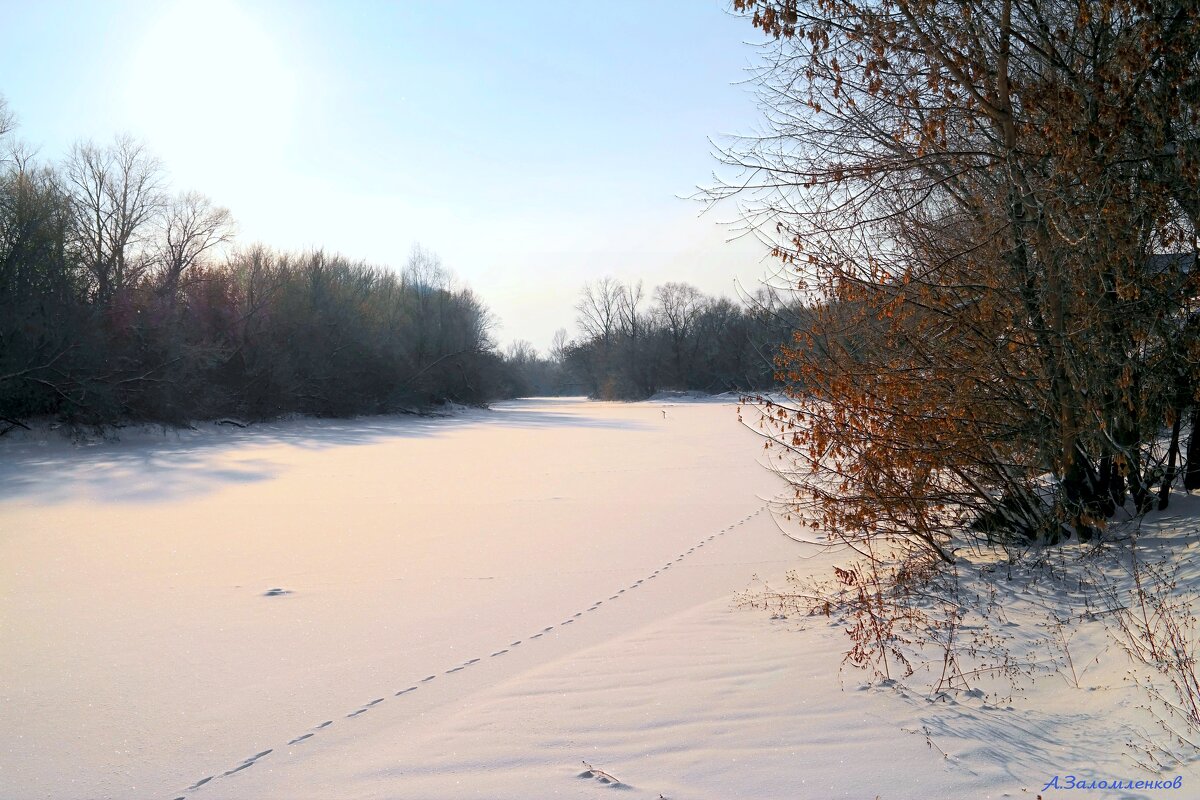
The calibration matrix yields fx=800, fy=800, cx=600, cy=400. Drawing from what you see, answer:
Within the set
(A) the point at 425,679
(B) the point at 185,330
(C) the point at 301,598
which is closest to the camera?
(A) the point at 425,679

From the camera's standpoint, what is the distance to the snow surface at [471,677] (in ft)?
12.4

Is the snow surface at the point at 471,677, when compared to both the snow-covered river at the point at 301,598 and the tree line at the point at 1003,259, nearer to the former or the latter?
the snow-covered river at the point at 301,598

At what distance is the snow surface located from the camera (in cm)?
377

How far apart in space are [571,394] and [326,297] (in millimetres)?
89735

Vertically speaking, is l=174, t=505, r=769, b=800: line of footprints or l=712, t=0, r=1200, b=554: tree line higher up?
l=712, t=0, r=1200, b=554: tree line

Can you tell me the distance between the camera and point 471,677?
5359mm

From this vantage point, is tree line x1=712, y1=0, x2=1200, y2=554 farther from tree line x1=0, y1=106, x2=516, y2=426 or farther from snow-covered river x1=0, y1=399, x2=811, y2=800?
tree line x1=0, y1=106, x2=516, y2=426

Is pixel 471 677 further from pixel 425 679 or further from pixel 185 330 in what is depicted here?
pixel 185 330

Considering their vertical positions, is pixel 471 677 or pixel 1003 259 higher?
pixel 1003 259

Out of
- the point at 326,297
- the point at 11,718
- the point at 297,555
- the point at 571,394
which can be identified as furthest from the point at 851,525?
the point at 571,394

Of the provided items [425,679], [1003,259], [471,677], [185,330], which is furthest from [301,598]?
[185,330]

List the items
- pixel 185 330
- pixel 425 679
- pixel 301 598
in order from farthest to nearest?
pixel 185 330 → pixel 301 598 → pixel 425 679

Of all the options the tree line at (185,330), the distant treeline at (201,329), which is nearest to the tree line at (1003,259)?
the distant treeline at (201,329)

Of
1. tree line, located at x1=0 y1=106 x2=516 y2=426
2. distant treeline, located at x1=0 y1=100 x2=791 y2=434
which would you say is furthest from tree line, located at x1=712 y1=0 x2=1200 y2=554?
tree line, located at x1=0 y1=106 x2=516 y2=426
